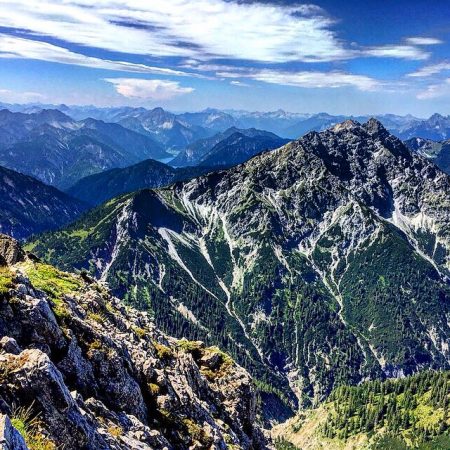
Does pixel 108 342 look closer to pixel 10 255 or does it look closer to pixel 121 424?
pixel 121 424

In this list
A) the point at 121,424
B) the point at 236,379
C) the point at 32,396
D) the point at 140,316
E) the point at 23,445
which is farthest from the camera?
the point at 140,316

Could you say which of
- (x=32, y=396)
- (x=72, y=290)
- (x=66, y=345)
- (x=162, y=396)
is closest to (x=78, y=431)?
(x=32, y=396)

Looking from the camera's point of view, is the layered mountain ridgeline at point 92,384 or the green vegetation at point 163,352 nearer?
the layered mountain ridgeline at point 92,384

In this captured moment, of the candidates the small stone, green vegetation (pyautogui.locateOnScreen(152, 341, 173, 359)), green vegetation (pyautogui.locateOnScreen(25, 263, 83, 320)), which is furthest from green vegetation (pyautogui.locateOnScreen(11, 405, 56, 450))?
green vegetation (pyautogui.locateOnScreen(152, 341, 173, 359))

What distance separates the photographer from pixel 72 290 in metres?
64.8

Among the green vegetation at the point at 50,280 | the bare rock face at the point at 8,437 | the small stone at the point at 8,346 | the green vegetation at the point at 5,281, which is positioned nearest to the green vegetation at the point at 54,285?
the green vegetation at the point at 50,280

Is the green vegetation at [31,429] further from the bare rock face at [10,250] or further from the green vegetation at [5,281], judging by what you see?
the bare rock face at [10,250]

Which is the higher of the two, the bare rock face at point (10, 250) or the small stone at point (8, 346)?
the small stone at point (8, 346)

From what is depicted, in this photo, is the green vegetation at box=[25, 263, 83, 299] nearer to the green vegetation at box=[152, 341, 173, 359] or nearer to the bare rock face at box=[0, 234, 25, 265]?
the bare rock face at box=[0, 234, 25, 265]

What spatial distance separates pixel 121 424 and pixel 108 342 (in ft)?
33.4

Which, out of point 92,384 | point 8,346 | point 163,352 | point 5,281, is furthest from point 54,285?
point 8,346

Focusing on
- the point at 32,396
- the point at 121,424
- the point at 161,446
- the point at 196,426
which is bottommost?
the point at 196,426

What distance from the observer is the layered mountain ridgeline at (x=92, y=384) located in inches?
1080

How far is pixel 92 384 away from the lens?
40594 mm
